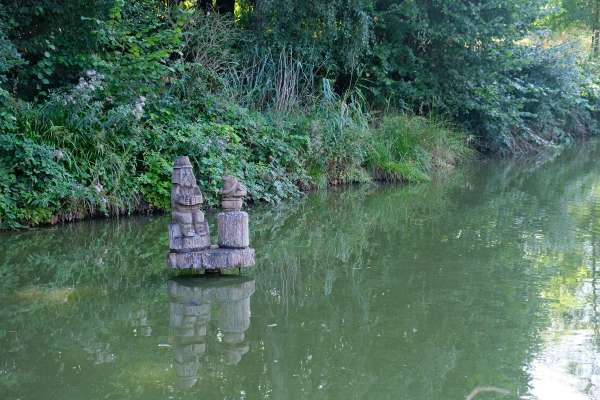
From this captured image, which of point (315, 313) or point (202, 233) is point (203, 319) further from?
point (202, 233)

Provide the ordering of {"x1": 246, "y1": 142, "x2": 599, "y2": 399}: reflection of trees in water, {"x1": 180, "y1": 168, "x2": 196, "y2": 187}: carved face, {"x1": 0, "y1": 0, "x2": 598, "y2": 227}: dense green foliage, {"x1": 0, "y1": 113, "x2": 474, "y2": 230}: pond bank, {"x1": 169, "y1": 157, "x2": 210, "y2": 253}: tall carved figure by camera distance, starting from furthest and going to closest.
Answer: {"x1": 0, "y1": 0, "x2": 598, "y2": 227}: dense green foliage
{"x1": 0, "y1": 113, "x2": 474, "y2": 230}: pond bank
{"x1": 180, "y1": 168, "x2": 196, "y2": 187}: carved face
{"x1": 169, "y1": 157, "x2": 210, "y2": 253}: tall carved figure
{"x1": 246, "y1": 142, "x2": 599, "y2": 399}: reflection of trees in water

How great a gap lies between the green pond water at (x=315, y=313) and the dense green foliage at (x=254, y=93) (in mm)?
967

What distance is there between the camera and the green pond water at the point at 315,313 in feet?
16.2

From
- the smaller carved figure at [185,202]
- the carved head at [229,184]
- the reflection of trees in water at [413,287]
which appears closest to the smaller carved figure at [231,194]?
the carved head at [229,184]

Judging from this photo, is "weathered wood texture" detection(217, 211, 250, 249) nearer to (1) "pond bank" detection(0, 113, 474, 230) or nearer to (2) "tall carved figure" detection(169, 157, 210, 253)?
(2) "tall carved figure" detection(169, 157, 210, 253)

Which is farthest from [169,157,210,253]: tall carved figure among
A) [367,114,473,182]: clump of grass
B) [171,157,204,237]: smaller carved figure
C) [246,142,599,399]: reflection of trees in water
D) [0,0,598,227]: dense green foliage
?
[367,114,473,182]: clump of grass

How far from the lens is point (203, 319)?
6.16 m

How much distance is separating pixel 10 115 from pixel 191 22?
543cm

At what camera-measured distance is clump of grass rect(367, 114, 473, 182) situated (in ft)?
49.1

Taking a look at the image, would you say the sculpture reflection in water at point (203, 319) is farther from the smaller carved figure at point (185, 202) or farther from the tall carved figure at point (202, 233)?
the smaller carved figure at point (185, 202)

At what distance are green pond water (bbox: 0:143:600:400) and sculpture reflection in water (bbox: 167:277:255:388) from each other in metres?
0.02

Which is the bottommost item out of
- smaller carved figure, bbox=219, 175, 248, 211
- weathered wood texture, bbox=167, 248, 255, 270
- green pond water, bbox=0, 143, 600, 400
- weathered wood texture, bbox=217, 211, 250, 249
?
green pond water, bbox=0, 143, 600, 400

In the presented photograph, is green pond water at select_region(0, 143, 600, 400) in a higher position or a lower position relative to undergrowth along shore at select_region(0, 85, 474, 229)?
lower

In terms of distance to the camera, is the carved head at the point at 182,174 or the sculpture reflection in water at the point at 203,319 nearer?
the sculpture reflection in water at the point at 203,319
